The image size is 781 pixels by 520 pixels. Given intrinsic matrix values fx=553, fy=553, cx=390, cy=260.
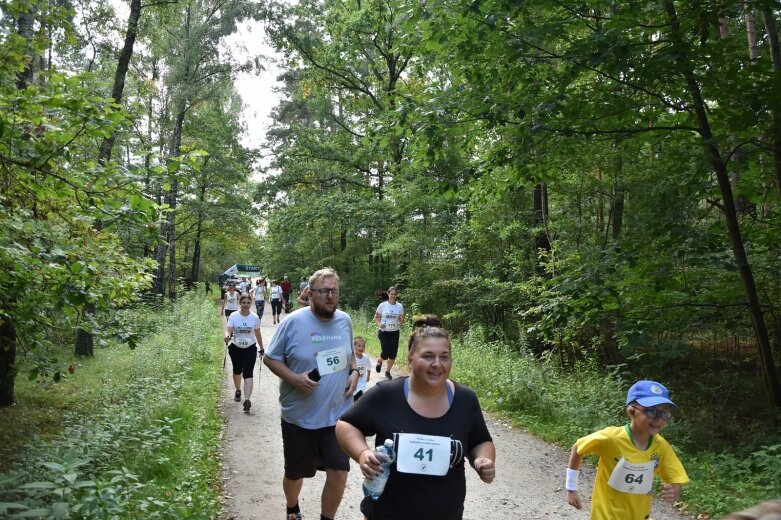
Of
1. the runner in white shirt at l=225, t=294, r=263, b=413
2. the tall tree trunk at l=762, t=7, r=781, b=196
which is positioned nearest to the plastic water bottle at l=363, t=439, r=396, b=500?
the tall tree trunk at l=762, t=7, r=781, b=196

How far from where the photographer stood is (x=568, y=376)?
10500 millimetres

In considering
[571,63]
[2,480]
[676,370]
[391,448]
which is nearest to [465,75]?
[571,63]

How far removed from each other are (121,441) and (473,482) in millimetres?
3911

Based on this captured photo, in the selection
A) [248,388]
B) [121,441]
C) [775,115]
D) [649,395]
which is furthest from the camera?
[248,388]

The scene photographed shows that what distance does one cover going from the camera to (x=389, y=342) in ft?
37.1

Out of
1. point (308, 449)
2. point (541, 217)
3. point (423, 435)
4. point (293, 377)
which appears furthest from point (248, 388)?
point (541, 217)

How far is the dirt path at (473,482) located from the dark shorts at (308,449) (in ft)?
3.78

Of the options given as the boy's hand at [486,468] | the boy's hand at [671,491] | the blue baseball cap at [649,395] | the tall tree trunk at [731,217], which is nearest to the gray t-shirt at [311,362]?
the boy's hand at [486,468]

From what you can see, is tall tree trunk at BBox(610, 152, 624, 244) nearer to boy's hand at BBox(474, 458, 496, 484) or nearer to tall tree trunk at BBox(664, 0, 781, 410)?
tall tree trunk at BBox(664, 0, 781, 410)

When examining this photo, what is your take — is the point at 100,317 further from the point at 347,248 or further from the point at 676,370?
the point at 347,248

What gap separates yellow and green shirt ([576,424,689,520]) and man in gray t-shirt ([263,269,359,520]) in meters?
1.87

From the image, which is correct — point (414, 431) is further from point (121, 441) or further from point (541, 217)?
point (541, 217)

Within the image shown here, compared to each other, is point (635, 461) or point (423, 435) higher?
point (423, 435)

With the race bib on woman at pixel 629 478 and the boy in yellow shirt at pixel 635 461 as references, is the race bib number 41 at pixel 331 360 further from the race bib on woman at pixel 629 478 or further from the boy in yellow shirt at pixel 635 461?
the race bib on woman at pixel 629 478
